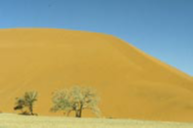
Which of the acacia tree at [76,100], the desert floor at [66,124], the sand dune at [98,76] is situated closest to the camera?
the desert floor at [66,124]

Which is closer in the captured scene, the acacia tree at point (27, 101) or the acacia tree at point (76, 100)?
the acacia tree at point (76, 100)

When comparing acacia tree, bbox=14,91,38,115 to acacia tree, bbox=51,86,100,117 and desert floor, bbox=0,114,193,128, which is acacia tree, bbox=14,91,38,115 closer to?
acacia tree, bbox=51,86,100,117

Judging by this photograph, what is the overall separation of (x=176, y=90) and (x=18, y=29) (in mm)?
56518

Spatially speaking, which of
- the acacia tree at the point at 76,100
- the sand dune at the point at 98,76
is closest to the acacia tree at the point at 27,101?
the acacia tree at the point at 76,100

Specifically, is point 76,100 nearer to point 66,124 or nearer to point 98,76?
point 98,76

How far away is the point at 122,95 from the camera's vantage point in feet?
219

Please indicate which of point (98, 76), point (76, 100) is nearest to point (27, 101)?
point (76, 100)

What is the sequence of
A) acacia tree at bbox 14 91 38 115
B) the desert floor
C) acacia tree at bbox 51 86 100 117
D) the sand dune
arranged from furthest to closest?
the sand dune
acacia tree at bbox 14 91 38 115
acacia tree at bbox 51 86 100 117
the desert floor

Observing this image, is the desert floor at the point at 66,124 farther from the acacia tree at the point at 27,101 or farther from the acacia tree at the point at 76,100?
the acacia tree at the point at 27,101

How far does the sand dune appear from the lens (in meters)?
62.0

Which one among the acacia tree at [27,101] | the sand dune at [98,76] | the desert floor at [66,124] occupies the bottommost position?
the desert floor at [66,124]

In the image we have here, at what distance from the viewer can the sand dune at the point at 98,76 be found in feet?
203

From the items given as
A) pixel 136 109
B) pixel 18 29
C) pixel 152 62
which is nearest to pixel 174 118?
pixel 136 109

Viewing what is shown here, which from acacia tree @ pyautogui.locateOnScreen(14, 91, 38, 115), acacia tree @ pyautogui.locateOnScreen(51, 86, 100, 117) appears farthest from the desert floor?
acacia tree @ pyautogui.locateOnScreen(14, 91, 38, 115)
